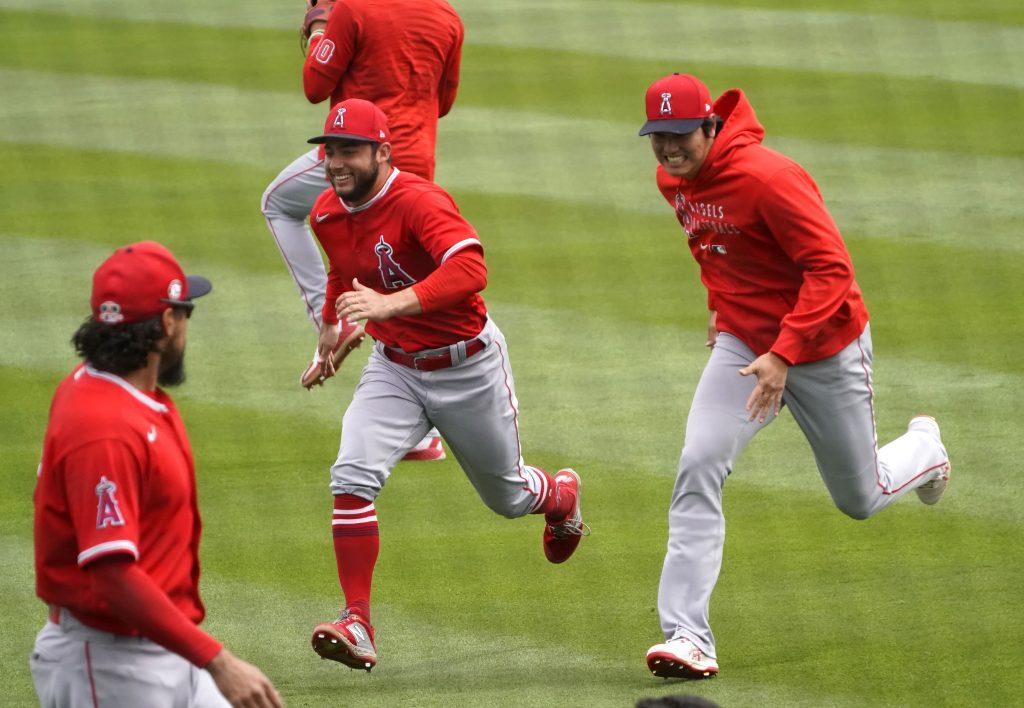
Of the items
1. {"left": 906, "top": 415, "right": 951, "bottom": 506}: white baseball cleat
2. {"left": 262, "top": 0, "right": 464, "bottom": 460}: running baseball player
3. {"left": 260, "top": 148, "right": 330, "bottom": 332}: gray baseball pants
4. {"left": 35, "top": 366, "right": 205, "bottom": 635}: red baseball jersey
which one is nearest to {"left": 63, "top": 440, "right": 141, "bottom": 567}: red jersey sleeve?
{"left": 35, "top": 366, "right": 205, "bottom": 635}: red baseball jersey

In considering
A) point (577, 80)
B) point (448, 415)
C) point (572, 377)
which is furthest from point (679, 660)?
point (577, 80)

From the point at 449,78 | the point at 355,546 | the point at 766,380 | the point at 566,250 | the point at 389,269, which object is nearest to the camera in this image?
the point at 766,380

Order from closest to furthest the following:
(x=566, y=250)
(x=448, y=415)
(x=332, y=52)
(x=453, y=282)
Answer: (x=453, y=282)
(x=448, y=415)
(x=332, y=52)
(x=566, y=250)

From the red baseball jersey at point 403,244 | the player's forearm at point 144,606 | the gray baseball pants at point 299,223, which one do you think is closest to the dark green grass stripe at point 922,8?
the gray baseball pants at point 299,223

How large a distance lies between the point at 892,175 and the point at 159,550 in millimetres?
8843

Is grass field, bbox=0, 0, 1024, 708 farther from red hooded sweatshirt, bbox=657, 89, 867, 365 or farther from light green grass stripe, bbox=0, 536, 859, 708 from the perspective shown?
red hooded sweatshirt, bbox=657, 89, 867, 365

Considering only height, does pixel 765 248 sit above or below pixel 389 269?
above

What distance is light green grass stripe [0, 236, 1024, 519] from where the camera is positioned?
7355mm

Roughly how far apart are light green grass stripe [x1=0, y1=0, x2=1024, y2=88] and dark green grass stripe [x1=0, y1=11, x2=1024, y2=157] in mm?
290

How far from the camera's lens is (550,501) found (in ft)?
20.1

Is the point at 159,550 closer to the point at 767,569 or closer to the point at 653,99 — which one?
the point at 653,99

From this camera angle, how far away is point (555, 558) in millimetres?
6285

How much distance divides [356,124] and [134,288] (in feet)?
6.32

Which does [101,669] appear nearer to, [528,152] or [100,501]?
[100,501]
